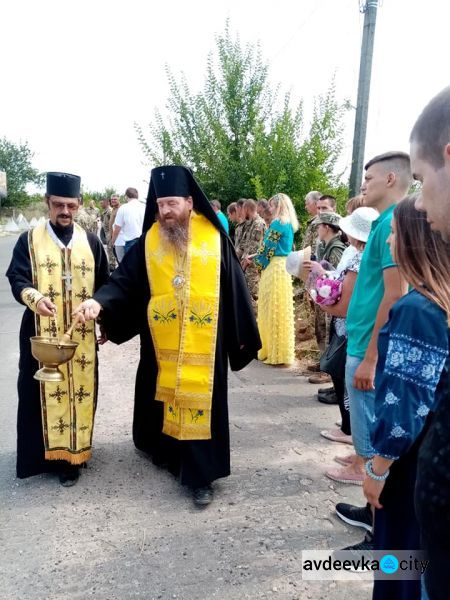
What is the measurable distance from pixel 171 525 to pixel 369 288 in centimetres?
178

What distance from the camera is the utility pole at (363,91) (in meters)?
6.15

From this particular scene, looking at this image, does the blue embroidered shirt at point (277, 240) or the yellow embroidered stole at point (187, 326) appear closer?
the yellow embroidered stole at point (187, 326)

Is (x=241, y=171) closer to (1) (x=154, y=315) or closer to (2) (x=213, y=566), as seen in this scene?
(1) (x=154, y=315)

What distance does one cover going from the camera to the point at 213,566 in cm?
256

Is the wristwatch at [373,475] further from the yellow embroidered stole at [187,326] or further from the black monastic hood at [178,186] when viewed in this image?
the black monastic hood at [178,186]

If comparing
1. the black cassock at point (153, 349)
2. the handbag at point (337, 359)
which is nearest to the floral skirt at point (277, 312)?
the handbag at point (337, 359)

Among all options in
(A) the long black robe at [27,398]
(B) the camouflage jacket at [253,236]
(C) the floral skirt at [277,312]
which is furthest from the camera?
(B) the camouflage jacket at [253,236]

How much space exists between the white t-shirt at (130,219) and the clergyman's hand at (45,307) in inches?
270

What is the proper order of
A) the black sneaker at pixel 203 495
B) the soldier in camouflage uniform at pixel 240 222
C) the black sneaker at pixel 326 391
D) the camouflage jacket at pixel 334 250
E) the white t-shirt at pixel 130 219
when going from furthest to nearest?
the white t-shirt at pixel 130 219 → the soldier in camouflage uniform at pixel 240 222 → the black sneaker at pixel 326 391 → the camouflage jacket at pixel 334 250 → the black sneaker at pixel 203 495

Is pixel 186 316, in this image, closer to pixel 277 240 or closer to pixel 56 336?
pixel 56 336

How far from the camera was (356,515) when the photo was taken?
2906 millimetres

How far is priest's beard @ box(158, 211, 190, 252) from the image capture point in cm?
337

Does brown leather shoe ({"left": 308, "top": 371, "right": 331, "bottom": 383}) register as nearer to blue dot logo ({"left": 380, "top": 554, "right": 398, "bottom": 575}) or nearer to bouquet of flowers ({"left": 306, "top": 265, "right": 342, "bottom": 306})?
bouquet of flowers ({"left": 306, "top": 265, "right": 342, "bottom": 306})

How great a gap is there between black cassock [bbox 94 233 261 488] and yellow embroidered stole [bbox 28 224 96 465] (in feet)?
0.64
